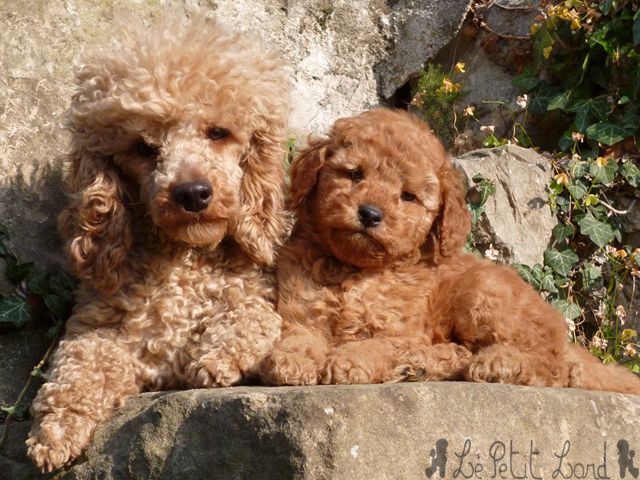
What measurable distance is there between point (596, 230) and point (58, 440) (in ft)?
12.7

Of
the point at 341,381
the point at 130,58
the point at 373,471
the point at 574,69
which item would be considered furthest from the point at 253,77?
the point at 574,69

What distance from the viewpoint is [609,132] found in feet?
Answer: 20.5

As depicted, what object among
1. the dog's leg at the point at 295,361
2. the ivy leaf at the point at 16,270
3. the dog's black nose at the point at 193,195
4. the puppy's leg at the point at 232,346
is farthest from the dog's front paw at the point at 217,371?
the ivy leaf at the point at 16,270

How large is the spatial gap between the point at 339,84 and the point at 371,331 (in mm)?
2913

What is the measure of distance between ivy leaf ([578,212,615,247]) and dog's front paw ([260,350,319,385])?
293cm

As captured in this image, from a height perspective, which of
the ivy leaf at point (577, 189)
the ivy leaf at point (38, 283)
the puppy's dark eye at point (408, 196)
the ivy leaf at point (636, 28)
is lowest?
the ivy leaf at point (38, 283)

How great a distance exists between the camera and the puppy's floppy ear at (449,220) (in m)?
4.55

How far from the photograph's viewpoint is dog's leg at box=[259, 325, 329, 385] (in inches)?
151

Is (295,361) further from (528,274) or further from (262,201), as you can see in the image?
(528,274)

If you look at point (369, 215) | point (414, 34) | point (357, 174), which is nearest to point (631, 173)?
point (414, 34)

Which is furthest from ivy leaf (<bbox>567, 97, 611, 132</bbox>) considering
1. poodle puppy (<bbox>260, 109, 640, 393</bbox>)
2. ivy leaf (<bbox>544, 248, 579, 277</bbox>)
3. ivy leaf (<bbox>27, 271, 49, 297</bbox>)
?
ivy leaf (<bbox>27, 271, 49, 297</bbox>)

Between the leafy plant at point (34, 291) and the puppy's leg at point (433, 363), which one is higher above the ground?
the puppy's leg at point (433, 363)

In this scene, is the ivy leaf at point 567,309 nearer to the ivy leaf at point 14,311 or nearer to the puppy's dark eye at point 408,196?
the puppy's dark eye at point 408,196

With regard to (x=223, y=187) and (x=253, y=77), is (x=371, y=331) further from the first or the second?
(x=253, y=77)
